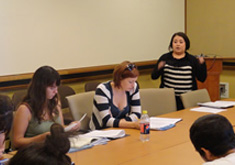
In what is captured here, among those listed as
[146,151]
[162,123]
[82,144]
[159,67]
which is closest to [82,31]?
[159,67]

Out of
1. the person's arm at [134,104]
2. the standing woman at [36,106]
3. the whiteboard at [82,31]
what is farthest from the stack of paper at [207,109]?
the whiteboard at [82,31]

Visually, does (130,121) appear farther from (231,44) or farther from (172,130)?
(231,44)

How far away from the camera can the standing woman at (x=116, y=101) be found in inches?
126

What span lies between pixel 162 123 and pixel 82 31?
7.72ft

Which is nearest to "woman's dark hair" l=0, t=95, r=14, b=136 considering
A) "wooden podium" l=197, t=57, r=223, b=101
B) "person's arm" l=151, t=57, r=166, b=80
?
"person's arm" l=151, t=57, r=166, b=80

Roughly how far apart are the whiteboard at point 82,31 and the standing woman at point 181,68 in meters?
1.27

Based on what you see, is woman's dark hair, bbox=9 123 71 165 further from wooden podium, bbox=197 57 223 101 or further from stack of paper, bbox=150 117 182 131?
wooden podium, bbox=197 57 223 101

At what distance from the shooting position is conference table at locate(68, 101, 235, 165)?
224 centimetres

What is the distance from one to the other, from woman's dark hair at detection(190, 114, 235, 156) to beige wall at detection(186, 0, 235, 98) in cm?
460

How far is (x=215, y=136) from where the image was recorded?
1.75 metres

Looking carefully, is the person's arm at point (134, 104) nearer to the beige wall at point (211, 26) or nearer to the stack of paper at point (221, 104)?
the stack of paper at point (221, 104)

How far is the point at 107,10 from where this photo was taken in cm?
534

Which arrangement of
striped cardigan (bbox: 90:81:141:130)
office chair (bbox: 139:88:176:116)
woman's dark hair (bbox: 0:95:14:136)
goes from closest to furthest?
1. woman's dark hair (bbox: 0:95:14:136)
2. striped cardigan (bbox: 90:81:141:130)
3. office chair (bbox: 139:88:176:116)

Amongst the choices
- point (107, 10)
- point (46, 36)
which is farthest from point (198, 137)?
point (107, 10)
